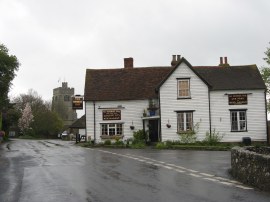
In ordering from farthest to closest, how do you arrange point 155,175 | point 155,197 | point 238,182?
point 155,175 < point 238,182 < point 155,197

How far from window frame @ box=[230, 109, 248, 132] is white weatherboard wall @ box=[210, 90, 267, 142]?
0.26 metres

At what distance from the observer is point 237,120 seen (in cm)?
3819

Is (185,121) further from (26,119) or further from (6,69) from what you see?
(26,119)

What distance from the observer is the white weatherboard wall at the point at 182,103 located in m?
37.7

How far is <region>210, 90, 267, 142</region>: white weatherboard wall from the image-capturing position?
1494 inches

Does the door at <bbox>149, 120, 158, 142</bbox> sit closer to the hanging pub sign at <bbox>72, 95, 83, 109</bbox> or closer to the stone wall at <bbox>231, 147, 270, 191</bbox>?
the hanging pub sign at <bbox>72, 95, 83, 109</bbox>

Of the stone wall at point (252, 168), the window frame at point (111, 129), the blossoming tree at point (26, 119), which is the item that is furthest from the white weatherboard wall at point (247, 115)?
the blossoming tree at point (26, 119)

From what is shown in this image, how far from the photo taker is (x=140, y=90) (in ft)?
136

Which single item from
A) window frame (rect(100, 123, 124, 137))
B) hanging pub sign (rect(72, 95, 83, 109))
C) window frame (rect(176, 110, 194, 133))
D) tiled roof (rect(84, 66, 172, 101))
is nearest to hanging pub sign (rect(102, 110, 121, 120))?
window frame (rect(100, 123, 124, 137))

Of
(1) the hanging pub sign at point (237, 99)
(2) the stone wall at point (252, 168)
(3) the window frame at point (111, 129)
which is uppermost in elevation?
(1) the hanging pub sign at point (237, 99)

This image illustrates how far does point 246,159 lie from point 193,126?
80.7 feet

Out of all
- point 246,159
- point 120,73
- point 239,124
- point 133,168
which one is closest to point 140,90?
point 120,73

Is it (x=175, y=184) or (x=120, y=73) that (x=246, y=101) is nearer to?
(x=120, y=73)

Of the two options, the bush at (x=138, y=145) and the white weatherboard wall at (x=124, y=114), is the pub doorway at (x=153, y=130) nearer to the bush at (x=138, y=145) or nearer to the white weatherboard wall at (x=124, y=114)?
the white weatherboard wall at (x=124, y=114)
